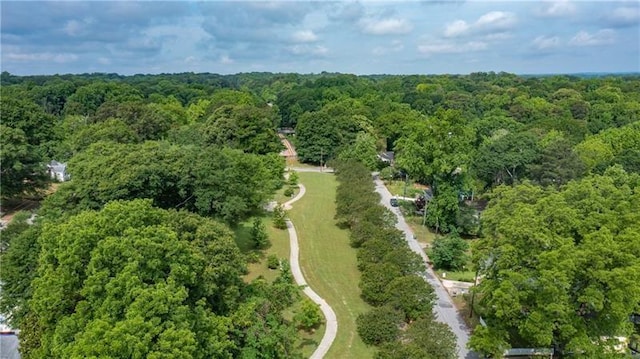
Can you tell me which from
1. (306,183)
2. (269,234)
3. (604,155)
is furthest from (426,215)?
(604,155)

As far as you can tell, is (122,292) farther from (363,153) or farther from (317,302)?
(363,153)

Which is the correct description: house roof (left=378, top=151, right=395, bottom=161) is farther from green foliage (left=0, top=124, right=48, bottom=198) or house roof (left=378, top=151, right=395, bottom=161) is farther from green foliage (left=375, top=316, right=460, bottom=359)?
green foliage (left=375, top=316, right=460, bottom=359)

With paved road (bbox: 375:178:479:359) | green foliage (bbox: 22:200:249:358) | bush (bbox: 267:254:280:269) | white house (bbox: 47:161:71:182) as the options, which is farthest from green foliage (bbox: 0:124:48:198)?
paved road (bbox: 375:178:479:359)

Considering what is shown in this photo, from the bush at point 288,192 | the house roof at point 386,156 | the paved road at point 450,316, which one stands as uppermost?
the house roof at point 386,156

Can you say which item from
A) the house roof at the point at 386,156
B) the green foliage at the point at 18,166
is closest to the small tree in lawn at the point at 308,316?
the green foliage at the point at 18,166

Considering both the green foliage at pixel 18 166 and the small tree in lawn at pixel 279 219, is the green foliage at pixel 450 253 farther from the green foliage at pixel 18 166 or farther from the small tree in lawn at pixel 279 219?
the green foliage at pixel 18 166

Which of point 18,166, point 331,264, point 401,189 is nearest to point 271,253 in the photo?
point 331,264

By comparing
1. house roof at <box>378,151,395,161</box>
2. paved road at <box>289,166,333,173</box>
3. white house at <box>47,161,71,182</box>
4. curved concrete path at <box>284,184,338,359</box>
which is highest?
white house at <box>47,161,71,182</box>
